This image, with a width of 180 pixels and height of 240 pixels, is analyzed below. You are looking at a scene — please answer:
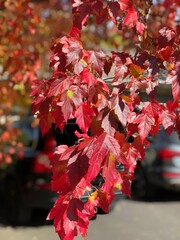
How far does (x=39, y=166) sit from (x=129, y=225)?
1593 mm

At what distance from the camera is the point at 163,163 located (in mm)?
8992

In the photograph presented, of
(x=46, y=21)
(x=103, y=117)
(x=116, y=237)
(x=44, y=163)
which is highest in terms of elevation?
(x=46, y=21)

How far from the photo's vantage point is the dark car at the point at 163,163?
8.88 metres

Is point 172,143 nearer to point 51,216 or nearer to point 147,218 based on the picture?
point 147,218

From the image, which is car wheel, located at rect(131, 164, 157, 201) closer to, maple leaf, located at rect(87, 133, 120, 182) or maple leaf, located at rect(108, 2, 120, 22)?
maple leaf, located at rect(108, 2, 120, 22)

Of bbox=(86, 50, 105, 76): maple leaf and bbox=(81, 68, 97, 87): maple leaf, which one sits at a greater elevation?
bbox=(86, 50, 105, 76): maple leaf

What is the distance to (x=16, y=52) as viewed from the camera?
6363mm

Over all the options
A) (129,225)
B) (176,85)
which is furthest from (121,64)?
(129,225)

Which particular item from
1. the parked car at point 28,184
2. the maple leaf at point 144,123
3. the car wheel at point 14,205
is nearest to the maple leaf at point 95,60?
Result: the maple leaf at point 144,123

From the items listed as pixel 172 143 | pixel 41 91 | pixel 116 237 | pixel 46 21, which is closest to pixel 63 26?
pixel 46 21

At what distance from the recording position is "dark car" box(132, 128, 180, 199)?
8875mm

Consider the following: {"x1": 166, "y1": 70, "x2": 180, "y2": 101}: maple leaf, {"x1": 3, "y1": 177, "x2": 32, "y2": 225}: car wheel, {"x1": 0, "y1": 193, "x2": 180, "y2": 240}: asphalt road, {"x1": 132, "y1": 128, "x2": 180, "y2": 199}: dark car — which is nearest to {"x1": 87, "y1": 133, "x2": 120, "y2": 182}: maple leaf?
{"x1": 166, "y1": 70, "x2": 180, "y2": 101}: maple leaf

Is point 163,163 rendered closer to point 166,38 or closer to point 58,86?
point 166,38

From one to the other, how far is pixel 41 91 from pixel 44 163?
461 centimetres
